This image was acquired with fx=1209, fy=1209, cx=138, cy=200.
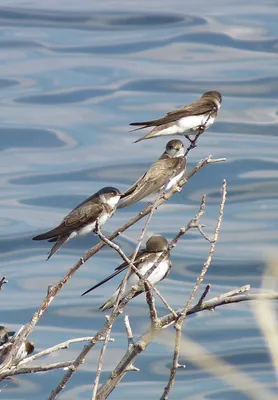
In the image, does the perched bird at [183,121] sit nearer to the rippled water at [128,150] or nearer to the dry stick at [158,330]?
the dry stick at [158,330]

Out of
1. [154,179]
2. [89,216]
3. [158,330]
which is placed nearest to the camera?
[158,330]

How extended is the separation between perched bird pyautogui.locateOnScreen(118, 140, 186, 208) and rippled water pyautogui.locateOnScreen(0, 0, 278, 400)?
4.14m

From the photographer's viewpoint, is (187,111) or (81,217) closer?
(81,217)

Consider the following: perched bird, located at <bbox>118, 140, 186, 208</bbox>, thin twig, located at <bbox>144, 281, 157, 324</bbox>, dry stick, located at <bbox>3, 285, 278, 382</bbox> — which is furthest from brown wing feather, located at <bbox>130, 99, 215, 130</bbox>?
dry stick, located at <bbox>3, 285, 278, 382</bbox>

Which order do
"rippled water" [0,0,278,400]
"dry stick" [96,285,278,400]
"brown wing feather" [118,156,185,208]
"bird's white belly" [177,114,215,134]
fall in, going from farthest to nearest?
"rippled water" [0,0,278,400] < "bird's white belly" [177,114,215,134] < "brown wing feather" [118,156,185,208] < "dry stick" [96,285,278,400]

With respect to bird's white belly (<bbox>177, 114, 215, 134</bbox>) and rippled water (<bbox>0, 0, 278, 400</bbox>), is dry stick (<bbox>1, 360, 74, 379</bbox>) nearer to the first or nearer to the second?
bird's white belly (<bbox>177, 114, 215, 134</bbox>)

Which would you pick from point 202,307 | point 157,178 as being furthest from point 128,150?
point 202,307

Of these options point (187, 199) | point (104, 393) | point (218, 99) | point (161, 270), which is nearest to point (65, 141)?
point (187, 199)

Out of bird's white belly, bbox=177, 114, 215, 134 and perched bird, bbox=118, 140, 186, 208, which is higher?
bird's white belly, bbox=177, 114, 215, 134

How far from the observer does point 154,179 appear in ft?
23.0

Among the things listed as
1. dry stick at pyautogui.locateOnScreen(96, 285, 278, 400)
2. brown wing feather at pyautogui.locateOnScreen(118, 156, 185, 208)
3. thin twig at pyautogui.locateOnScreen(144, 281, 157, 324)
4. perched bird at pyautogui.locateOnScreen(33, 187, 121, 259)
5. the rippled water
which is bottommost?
dry stick at pyautogui.locateOnScreen(96, 285, 278, 400)

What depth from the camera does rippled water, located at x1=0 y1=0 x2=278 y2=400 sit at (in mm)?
12289

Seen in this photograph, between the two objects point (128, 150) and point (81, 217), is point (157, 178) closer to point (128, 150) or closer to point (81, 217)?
point (81, 217)

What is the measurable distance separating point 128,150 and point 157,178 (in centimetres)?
1058
